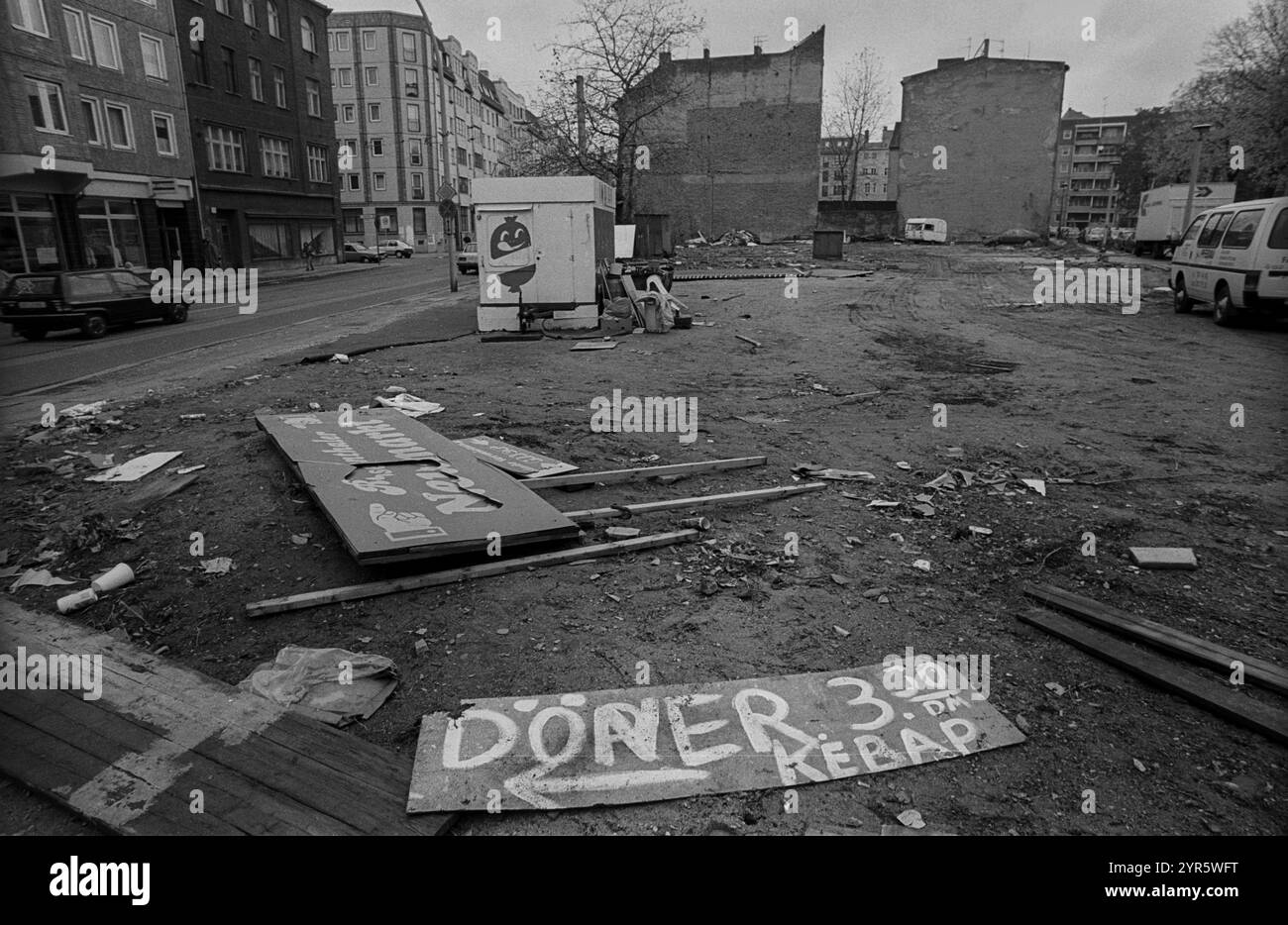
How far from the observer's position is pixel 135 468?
6777 millimetres

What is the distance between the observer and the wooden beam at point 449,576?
14.1ft

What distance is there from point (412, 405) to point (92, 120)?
28952 millimetres

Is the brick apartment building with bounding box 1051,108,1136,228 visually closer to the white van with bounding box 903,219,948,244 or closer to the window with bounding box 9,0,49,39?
the white van with bounding box 903,219,948,244

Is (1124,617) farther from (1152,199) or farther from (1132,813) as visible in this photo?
(1152,199)

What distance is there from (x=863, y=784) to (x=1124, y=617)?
6.86ft

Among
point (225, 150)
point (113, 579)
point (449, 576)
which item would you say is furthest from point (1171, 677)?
point (225, 150)

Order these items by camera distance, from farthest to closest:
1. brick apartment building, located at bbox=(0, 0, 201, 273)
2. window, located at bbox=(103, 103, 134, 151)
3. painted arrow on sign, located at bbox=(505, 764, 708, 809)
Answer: window, located at bbox=(103, 103, 134, 151) → brick apartment building, located at bbox=(0, 0, 201, 273) → painted arrow on sign, located at bbox=(505, 764, 708, 809)

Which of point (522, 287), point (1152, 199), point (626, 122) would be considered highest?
point (626, 122)

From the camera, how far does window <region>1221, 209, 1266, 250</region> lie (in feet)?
46.6

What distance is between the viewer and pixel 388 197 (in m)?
69.5

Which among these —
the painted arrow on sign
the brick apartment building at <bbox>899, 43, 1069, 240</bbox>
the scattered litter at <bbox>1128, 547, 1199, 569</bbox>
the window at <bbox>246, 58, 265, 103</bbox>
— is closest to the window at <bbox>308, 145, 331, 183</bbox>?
the window at <bbox>246, 58, 265, 103</bbox>

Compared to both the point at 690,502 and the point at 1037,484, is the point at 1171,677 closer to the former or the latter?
the point at 1037,484

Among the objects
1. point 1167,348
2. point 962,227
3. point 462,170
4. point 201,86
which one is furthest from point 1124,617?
point 462,170

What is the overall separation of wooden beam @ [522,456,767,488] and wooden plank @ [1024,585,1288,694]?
2.87 m
